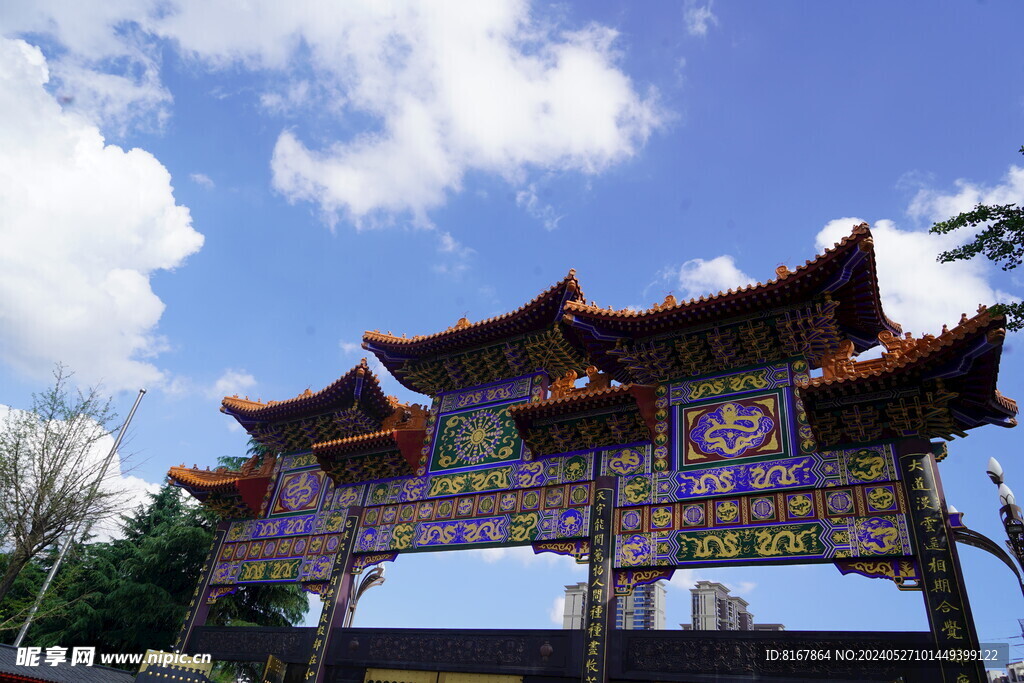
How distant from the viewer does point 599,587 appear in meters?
9.48

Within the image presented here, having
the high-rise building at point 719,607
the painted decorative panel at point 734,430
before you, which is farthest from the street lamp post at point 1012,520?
the high-rise building at point 719,607

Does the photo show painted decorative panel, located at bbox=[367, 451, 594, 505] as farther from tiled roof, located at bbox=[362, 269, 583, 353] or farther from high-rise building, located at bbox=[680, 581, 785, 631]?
high-rise building, located at bbox=[680, 581, 785, 631]

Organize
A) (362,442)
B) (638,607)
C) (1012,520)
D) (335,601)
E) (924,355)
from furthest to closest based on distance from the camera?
(638,607)
(362,442)
(335,601)
(924,355)
(1012,520)

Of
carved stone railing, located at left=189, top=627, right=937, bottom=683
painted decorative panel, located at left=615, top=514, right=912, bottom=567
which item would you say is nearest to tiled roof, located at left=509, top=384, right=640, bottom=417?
painted decorative panel, located at left=615, top=514, right=912, bottom=567

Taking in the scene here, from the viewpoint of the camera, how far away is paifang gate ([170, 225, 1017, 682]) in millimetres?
8500

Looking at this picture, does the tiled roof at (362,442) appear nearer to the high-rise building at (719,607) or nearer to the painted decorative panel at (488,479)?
the painted decorative panel at (488,479)

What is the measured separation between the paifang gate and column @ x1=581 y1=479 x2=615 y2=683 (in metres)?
0.03

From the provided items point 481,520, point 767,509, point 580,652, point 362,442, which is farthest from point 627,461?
point 362,442

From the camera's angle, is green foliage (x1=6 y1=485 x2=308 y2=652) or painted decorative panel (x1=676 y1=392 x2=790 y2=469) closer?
painted decorative panel (x1=676 y1=392 x2=790 y2=469)

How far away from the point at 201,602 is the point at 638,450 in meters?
9.75

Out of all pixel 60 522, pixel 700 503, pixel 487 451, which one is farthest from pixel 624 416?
pixel 60 522

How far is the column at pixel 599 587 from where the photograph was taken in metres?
8.95

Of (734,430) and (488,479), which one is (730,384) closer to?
(734,430)

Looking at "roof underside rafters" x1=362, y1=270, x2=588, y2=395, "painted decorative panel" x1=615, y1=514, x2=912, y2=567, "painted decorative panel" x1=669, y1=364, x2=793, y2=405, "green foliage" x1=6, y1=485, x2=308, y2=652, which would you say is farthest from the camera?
"green foliage" x1=6, y1=485, x2=308, y2=652
